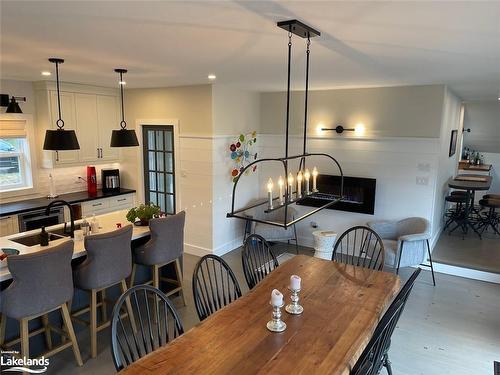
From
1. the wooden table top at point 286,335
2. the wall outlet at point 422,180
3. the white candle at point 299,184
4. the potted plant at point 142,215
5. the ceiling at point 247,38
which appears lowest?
the wooden table top at point 286,335

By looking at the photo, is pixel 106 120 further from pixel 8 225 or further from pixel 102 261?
pixel 102 261

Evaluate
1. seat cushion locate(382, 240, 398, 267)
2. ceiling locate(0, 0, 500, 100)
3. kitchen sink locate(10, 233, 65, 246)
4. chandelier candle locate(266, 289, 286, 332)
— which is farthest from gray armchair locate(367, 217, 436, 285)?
kitchen sink locate(10, 233, 65, 246)

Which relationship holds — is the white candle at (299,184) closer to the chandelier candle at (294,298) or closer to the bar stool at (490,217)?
the chandelier candle at (294,298)

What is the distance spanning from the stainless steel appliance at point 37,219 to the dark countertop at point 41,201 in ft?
0.22

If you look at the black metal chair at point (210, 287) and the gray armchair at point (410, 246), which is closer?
the black metal chair at point (210, 287)

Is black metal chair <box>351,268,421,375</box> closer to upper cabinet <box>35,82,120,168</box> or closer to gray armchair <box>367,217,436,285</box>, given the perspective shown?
gray armchair <box>367,217,436,285</box>

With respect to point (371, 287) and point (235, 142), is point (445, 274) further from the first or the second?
point (235, 142)

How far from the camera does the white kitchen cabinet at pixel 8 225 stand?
444 centimetres

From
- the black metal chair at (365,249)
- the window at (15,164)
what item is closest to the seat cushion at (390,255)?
the black metal chair at (365,249)

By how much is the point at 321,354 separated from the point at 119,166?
17.2 feet

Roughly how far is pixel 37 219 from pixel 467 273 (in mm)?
5820

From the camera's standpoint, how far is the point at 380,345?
2.19 m

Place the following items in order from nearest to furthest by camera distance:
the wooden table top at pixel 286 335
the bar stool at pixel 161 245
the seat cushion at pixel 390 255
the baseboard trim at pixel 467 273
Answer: the wooden table top at pixel 286 335, the bar stool at pixel 161 245, the seat cushion at pixel 390 255, the baseboard trim at pixel 467 273

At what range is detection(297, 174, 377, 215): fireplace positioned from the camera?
18.3 feet
